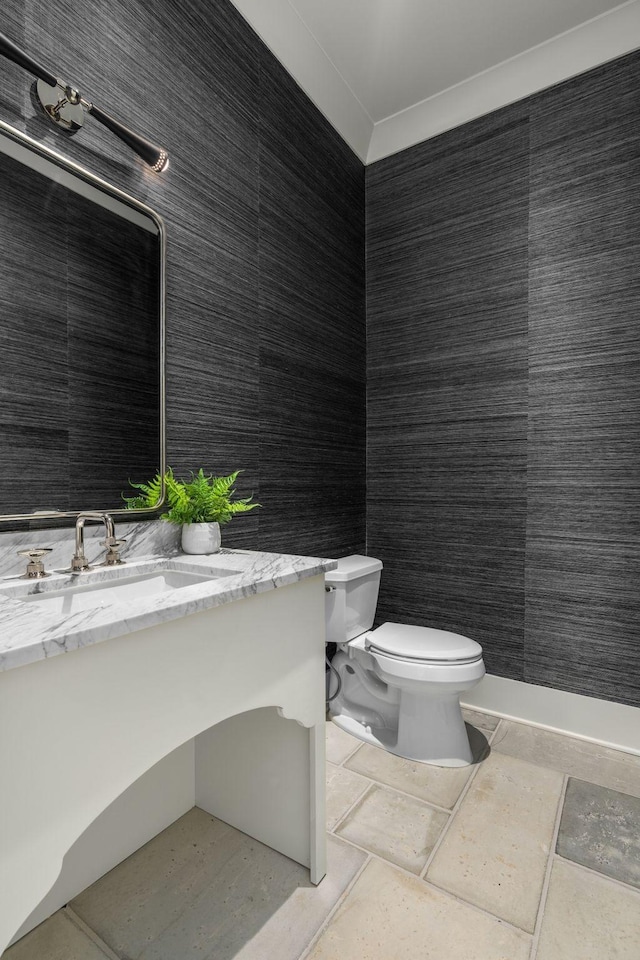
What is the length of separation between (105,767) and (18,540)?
583mm

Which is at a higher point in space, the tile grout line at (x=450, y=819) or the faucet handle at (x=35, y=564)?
the faucet handle at (x=35, y=564)

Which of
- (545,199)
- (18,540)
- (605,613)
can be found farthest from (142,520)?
(545,199)

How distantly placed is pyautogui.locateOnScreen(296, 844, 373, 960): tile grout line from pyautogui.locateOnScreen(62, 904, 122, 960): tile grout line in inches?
→ 15.9

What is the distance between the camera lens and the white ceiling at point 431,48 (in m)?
1.91

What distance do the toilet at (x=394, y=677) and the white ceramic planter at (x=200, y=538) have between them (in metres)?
0.69

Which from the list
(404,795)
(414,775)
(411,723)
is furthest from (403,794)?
(411,723)

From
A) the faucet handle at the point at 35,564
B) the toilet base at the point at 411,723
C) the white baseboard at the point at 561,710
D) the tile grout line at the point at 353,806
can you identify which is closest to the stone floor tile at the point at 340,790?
the tile grout line at the point at 353,806

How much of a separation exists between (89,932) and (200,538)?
932mm

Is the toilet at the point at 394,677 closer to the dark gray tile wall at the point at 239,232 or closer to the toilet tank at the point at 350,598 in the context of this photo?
the toilet tank at the point at 350,598

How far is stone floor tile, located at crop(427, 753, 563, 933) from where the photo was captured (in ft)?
4.04

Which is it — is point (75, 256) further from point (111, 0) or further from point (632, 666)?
point (632, 666)

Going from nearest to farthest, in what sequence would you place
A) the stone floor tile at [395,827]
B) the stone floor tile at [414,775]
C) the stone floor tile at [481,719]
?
the stone floor tile at [395,827] → the stone floor tile at [414,775] → the stone floor tile at [481,719]

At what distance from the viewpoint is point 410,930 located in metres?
1.13

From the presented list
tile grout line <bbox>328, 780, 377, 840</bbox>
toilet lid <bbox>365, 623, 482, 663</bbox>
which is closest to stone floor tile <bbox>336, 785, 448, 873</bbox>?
tile grout line <bbox>328, 780, 377, 840</bbox>
